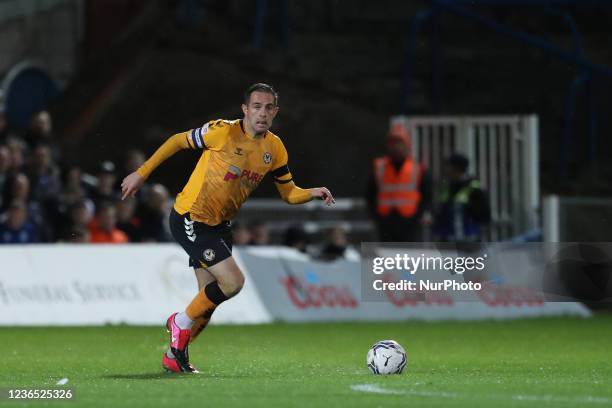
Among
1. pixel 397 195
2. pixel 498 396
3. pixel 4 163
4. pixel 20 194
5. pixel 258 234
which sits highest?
pixel 4 163

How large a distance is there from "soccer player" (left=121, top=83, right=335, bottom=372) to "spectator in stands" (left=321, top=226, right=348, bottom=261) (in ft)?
24.9

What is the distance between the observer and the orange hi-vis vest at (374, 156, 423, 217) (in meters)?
18.9

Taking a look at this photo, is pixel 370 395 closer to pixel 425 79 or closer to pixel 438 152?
pixel 438 152

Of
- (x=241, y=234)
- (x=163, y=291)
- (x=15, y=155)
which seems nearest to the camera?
(x=163, y=291)

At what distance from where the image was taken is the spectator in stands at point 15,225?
17.6 m

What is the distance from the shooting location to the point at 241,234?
62.8ft

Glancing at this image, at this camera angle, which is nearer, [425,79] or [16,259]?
[16,259]

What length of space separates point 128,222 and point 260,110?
8264mm

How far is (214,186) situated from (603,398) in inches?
133

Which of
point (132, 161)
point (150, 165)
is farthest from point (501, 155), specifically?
point (150, 165)

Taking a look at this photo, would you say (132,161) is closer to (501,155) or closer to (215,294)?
(501,155)

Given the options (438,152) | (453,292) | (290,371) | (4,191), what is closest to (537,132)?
(438,152)

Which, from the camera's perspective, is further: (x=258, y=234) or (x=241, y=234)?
(x=258, y=234)

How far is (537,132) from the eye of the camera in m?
21.6
